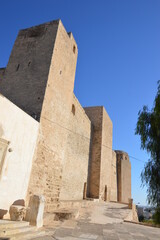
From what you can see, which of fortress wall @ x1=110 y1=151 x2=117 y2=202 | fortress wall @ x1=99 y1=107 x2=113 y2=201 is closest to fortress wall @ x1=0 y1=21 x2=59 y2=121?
fortress wall @ x1=99 y1=107 x2=113 y2=201

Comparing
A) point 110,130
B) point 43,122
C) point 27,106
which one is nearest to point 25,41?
point 27,106

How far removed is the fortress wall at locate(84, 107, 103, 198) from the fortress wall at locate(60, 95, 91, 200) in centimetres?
121

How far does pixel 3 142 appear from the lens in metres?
5.08

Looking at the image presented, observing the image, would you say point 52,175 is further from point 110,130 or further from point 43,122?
point 110,130

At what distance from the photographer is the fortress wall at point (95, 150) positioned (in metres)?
15.2

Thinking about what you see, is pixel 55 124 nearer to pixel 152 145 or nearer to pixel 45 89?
pixel 45 89

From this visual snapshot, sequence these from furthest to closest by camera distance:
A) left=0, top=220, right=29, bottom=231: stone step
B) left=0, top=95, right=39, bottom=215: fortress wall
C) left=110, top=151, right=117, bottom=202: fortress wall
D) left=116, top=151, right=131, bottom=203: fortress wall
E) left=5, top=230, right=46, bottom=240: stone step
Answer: left=116, top=151, right=131, bottom=203: fortress wall → left=110, top=151, right=117, bottom=202: fortress wall → left=0, top=95, right=39, bottom=215: fortress wall → left=0, top=220, right=29, bottom=231: stone step → left=5, top=230, right=46, bottom=240: stone step

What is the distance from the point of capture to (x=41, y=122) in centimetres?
704

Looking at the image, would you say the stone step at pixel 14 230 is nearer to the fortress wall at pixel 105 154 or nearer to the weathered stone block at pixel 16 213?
the weathered stone block at pixel 16 213

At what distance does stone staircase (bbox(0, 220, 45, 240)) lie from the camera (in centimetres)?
370

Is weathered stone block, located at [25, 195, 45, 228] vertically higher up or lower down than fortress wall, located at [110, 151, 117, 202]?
lower down

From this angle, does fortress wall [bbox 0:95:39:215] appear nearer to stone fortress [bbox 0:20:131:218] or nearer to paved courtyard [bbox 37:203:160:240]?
stone fortress [bbox 0:20:131:218]

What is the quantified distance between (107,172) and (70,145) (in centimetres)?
768

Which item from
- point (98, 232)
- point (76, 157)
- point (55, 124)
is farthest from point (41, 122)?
point (76, 157)
